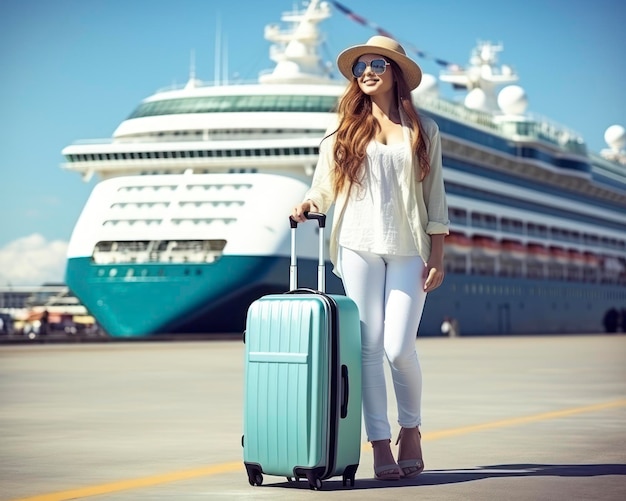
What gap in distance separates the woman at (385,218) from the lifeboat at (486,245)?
2073 inches

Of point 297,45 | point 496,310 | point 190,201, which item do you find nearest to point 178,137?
point 190,201

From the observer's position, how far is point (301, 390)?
17.7 ft

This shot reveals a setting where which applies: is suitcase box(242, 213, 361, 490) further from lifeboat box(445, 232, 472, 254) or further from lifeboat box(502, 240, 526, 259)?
lifeboat box(502, 240, 526, 259)

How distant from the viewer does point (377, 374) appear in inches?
229

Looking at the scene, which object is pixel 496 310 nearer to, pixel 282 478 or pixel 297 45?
pixel 297 45

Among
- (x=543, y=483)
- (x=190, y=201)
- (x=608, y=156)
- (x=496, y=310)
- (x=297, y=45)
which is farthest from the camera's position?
(x=608, y=156)

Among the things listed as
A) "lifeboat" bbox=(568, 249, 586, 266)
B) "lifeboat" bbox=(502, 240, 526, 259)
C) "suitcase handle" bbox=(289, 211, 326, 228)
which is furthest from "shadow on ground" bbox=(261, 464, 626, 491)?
"lifeboat" bbox=(568, 249, 586, 266)

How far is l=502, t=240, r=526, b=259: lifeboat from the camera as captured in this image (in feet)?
204

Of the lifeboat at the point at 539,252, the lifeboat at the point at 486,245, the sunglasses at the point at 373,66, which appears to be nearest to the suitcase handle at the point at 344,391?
the sunglasses at the point at 373,66

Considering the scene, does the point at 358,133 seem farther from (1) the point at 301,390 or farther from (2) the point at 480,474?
(2) the point at 480,474

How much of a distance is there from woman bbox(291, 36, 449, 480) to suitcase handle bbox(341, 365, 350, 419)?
0.30 metres

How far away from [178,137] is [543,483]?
Result: 41.3m

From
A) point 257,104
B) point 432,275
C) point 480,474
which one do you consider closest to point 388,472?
point 480,474

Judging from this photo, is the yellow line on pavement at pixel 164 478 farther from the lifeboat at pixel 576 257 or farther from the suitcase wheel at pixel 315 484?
the lifeboat at pixel 576 257
